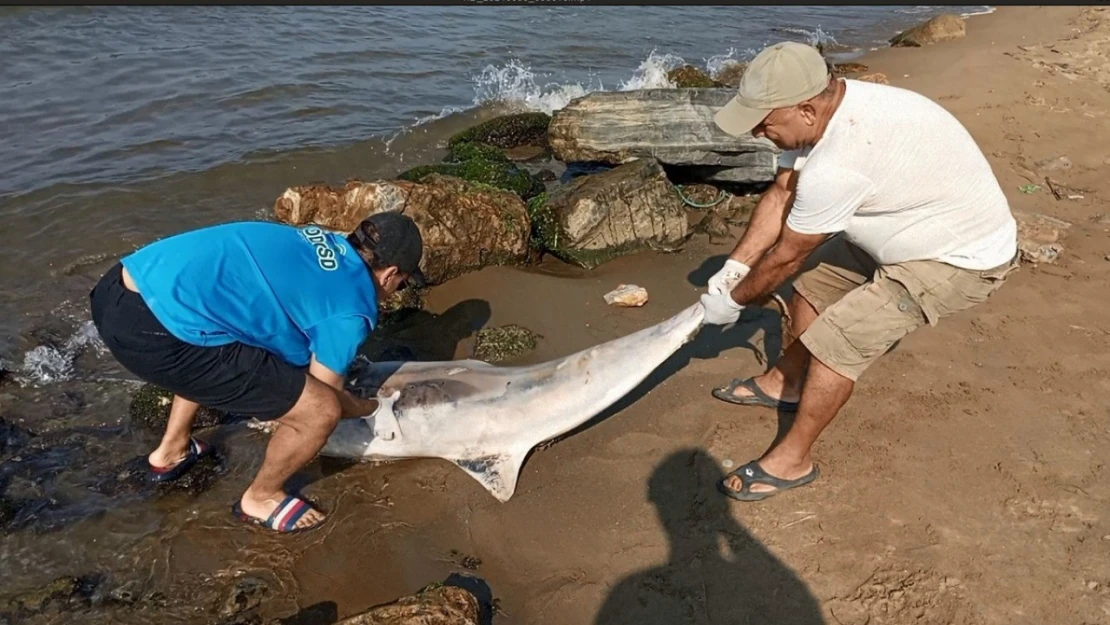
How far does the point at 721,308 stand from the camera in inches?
154

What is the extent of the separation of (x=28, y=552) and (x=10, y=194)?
5130mm

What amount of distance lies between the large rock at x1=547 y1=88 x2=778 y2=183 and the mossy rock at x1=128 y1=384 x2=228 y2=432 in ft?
13.9

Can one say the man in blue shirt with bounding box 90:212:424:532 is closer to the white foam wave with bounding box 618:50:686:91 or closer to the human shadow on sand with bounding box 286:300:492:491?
the human shadow on sand with bounding box 286:300:492:491

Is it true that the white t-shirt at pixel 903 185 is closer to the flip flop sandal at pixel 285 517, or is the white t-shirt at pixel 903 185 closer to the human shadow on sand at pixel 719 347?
the human shadow on sand at pixel 719 347

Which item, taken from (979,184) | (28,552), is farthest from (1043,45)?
(28,552)

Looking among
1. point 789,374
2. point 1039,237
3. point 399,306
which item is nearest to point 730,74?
point 1039,237

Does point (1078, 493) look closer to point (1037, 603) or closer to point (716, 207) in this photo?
point (1037, 603)

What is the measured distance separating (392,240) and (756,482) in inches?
89.2

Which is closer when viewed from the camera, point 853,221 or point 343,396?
point 853,221

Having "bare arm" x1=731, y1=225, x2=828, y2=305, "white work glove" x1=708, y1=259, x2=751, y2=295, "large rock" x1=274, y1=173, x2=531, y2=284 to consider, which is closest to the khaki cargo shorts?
"bare arm" x1=731, y1=225, x2=828, y2=305

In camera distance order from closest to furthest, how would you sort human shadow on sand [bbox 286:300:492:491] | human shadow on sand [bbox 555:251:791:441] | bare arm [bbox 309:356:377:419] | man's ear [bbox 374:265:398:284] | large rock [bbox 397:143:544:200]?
man's ear [bbox 374:265:398:284], bare arm [bbox 309:356:377:419], human shadow on sand [bbox 555:251:791:441], human shadow on sand [bbox 286:300:492:491], large rock [bbox 397:143:544:200]

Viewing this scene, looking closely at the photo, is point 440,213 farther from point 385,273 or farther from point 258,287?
point 258,287

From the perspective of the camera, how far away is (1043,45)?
12.4 m

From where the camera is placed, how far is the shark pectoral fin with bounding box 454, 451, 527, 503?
4.12 meters
